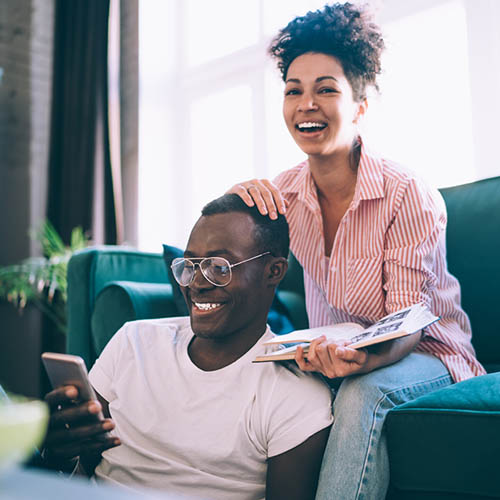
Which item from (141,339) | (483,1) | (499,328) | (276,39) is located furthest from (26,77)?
(499,328)

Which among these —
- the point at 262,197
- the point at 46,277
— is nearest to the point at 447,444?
the point at 262,197

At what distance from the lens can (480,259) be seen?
1846 mm

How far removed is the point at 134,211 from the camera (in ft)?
11.7

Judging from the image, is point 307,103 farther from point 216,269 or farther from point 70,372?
point 70,372

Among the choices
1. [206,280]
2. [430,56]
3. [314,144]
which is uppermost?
[430,56]

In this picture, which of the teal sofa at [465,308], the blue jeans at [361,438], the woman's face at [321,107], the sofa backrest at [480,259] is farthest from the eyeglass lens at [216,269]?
the sofa backrest at [480,259]

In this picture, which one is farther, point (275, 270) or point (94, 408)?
point (275, 270)

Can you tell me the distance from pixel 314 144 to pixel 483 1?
1.31 meters

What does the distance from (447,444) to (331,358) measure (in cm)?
28

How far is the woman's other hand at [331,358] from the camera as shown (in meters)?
1.11

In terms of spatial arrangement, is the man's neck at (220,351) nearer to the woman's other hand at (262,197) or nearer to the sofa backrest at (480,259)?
the woman's other hand at (262,197)

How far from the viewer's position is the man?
107 cm

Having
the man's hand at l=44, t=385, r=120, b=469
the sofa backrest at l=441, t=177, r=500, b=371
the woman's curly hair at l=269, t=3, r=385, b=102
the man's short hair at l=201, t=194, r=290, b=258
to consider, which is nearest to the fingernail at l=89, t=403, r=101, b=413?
the man's hand at l=44, t=385, r=120, b=469

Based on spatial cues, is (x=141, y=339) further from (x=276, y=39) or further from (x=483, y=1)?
(x=483, y=1)
